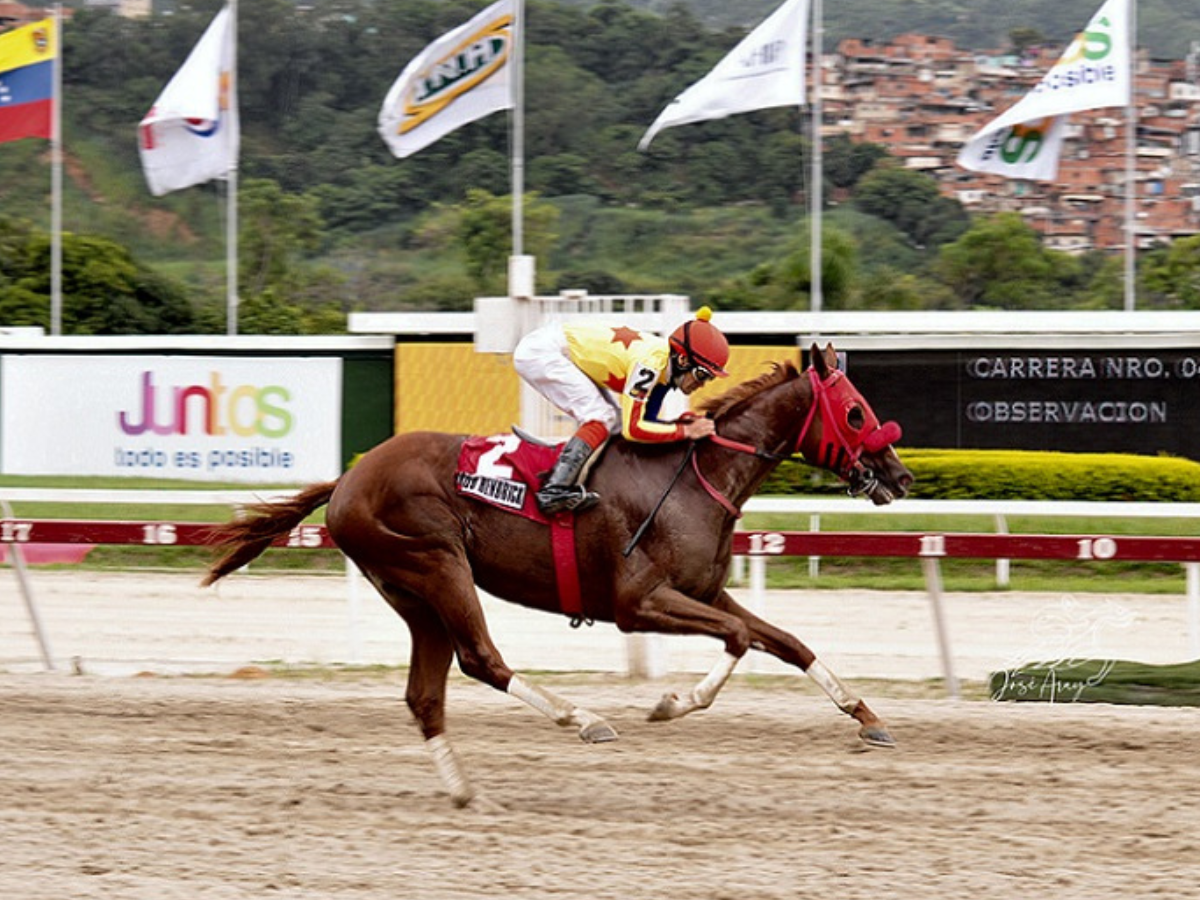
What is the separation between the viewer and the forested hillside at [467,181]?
38031mm

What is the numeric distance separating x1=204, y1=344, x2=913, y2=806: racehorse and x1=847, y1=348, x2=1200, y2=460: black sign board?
1013cm

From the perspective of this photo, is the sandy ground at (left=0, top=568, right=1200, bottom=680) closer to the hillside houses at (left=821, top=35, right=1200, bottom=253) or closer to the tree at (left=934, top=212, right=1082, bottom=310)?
the tree at (left=934, top=212, right=1082, bottom=310)

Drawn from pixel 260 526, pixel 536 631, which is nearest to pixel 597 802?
pixel 260 526

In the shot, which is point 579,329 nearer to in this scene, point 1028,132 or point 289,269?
point 1028,132

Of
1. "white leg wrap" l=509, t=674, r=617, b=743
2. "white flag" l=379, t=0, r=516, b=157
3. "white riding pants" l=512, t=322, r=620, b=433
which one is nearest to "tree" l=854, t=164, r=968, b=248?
"white flag" l=379, t=0, r=516, b=157

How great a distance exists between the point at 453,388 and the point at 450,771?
12142mm

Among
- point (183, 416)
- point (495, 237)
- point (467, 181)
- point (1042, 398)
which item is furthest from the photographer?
point (467, 181)

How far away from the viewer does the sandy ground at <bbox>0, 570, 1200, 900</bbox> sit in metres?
4.31

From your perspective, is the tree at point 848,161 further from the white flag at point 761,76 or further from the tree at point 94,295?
the white flag at point 761,76

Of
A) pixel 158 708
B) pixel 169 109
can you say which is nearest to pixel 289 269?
pixel 169 109

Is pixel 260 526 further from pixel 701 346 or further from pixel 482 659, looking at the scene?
pixel 701 346

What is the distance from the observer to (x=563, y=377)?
5.64 m

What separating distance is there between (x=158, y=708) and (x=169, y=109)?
1392 cm

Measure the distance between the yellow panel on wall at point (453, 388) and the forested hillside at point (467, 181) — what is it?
18461 millimetres
